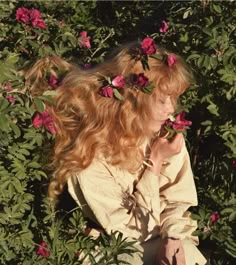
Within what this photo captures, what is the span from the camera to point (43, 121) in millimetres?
2385

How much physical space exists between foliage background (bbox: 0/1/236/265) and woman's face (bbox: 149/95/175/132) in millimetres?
286

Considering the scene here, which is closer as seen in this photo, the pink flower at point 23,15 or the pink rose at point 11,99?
the pink rose at point 11,99

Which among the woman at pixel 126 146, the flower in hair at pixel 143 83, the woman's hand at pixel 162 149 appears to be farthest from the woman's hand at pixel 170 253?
the flower in hair at pixel 143 83

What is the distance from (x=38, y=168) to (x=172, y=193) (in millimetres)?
602

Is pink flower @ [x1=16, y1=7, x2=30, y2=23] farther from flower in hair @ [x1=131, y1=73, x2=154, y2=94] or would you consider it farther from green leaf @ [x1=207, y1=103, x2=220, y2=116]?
green leaf @ [x1=207, y1=103, x2=220, y2=116]

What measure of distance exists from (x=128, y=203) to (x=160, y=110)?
390mm

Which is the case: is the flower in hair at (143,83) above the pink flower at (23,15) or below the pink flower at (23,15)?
below

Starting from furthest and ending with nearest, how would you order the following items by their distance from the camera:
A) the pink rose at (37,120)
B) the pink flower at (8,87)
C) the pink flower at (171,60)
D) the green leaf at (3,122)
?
the pink flower at (171,60) → the pink rose at (37,120) → the pink flower at (8,87) → the green leaf at (3,122)

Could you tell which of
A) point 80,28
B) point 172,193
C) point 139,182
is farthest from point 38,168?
point 80,28

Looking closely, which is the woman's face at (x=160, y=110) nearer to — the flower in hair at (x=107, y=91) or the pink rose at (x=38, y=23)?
the flower in hair at (x=107, y=91)

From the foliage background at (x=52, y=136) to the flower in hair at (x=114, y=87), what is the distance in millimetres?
260

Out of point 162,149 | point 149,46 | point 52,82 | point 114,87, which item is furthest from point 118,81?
point 162,149

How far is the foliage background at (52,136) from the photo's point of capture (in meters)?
2.44

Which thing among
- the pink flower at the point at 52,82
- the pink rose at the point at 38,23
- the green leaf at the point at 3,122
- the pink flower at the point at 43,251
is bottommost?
the pink flower at the point at 43,251
